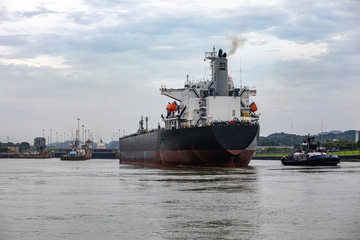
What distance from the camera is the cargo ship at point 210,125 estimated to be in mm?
48531

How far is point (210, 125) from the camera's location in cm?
5025

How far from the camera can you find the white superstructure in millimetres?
53719

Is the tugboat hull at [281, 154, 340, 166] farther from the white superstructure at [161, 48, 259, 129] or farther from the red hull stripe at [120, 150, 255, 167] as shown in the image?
the red hull stripe at [120, 150, 255, 167]

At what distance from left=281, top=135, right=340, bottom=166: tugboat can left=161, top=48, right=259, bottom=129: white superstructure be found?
9.44 meters

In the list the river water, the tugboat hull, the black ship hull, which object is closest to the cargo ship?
the black ship hull

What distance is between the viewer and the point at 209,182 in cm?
3288

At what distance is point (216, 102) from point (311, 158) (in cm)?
1583

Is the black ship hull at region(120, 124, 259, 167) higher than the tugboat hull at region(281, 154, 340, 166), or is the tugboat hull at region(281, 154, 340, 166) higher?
the black ship hull at region(120, 124, 259, 167)

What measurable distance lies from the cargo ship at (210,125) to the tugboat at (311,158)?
32.3ft

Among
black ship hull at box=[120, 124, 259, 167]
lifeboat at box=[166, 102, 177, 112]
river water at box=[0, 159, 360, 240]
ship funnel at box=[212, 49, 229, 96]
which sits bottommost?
river water at box=[0, 159, 360, 240]

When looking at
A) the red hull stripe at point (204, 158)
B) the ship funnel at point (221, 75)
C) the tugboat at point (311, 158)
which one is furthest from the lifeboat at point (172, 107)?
the tugboat at point (311, 158)

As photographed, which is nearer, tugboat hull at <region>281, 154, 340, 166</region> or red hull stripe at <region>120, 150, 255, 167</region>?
red hull stripe at <region>120, 150, 255, 167</region>

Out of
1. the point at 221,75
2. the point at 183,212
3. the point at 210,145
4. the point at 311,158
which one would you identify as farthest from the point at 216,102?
the point at 183,212

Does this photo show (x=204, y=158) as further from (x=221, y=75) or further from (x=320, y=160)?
(x=320, y=160)
